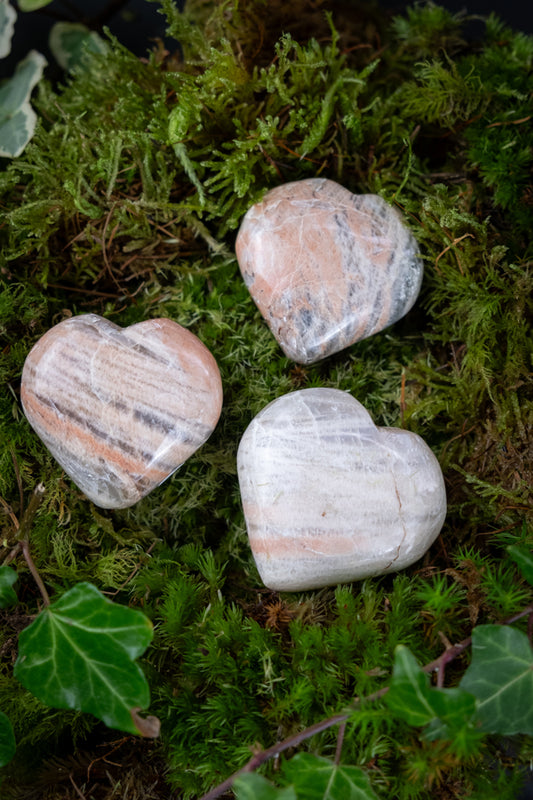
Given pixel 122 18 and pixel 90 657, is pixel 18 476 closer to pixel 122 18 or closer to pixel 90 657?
pixel 90 657

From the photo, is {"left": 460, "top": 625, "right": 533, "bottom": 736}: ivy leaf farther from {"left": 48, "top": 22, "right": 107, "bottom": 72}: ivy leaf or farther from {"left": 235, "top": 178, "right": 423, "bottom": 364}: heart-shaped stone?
{"left": 48, "top": 22, "right": 107, "bottom": 72}: ivy leaf

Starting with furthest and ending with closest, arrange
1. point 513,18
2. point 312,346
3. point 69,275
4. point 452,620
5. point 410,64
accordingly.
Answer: point 513,18
point 410,64
point 69,275
point 312,346
point 452,620

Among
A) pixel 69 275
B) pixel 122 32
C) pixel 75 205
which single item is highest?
pixel 122 32

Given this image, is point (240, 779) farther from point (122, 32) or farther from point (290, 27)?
point (122, 32)

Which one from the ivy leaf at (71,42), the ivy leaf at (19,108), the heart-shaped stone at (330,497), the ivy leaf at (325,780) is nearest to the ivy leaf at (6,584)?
the heart-shaped stone at (330,497)

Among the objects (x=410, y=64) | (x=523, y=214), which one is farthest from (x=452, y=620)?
(x=410, y=64)

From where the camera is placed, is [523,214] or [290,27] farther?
[290,27]

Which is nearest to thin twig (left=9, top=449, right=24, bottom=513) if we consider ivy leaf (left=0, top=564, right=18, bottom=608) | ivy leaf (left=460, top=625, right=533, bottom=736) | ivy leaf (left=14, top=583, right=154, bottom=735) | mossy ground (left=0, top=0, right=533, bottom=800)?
mossy ground (left=0, top=0, right=533, bottom=800)
